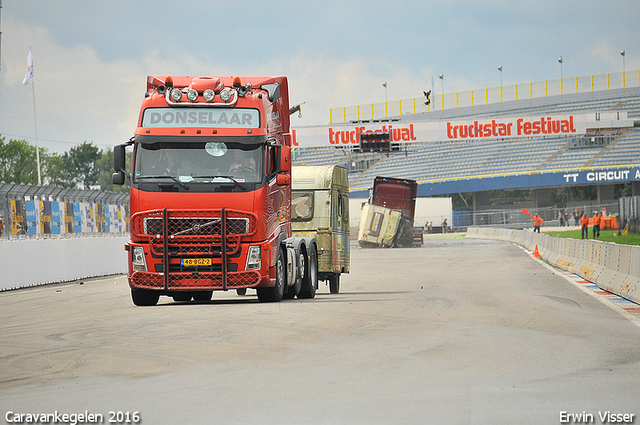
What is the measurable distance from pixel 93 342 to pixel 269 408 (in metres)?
4.52

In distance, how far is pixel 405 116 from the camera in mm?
95625

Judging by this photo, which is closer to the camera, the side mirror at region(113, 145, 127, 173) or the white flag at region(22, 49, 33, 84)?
the side mirror at region(113, 145, 127, 173)

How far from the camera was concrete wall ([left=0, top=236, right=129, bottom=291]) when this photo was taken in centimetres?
2053

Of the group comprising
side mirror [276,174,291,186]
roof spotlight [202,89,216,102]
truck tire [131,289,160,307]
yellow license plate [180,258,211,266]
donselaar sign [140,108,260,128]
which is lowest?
truck tire [131,289,160,307]

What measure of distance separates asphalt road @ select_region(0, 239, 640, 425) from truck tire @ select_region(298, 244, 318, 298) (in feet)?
5.06

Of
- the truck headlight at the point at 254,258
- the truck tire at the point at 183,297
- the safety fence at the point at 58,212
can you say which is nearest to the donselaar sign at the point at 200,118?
the truck headlight at the point at 254,258

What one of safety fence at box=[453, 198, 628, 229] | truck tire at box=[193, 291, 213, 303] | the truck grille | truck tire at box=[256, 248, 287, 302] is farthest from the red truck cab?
safety fence at box=[453, 198, 628, 229]

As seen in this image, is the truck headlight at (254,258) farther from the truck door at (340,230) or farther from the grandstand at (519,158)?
→ the grandstand at (519,158)

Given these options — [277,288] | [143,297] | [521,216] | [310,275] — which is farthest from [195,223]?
[521,216]

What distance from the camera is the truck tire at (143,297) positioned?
14805 mm

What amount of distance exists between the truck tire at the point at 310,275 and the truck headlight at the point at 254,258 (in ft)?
9.82

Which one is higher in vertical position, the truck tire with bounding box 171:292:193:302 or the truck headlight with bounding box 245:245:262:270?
the truck headlight with bounding box 245:245:262:270

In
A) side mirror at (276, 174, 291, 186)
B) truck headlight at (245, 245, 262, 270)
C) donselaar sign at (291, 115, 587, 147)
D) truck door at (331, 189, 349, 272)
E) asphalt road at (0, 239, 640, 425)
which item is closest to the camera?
asphalt road at (0, 239, 640, 425)

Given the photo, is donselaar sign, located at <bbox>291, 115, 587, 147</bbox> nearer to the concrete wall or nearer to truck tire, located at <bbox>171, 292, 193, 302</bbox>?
the concrete wall
